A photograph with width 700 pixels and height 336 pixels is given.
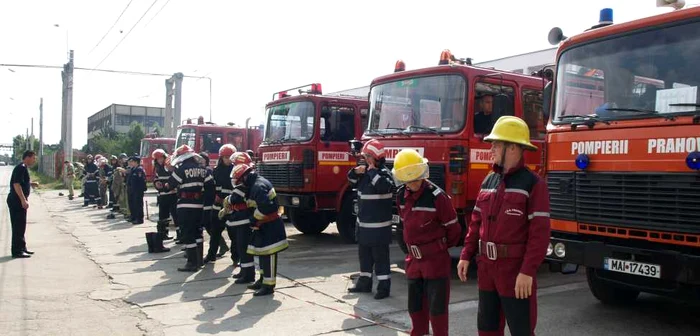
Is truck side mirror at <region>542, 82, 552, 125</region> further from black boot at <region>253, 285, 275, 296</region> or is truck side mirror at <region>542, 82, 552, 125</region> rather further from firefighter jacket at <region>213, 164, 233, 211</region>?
firefighter jacket at <region>213, 164, 233, 211</region>

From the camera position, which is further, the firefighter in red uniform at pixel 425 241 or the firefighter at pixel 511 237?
the firefighter in red uniform at pixel 425 241

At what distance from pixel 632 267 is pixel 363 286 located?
3082mm

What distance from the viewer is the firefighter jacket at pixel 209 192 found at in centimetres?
847

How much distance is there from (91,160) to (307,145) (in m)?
12.8

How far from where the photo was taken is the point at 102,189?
18578 mm

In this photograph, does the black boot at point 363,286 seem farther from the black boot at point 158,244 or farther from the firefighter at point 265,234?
the black boot at point 158,244

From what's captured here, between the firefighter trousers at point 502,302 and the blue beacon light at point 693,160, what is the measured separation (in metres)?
1.70

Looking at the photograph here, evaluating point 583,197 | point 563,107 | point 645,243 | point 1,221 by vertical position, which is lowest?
point 1,221

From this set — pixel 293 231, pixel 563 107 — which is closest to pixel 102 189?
pixel 293 231

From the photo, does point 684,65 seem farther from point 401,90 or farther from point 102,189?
point 102,189

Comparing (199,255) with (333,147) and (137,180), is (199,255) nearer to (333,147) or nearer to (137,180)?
(333,147)

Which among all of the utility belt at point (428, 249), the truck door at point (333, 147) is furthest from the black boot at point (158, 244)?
the utility belt at point (428, 249)

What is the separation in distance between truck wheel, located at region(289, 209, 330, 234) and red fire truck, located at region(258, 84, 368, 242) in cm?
96

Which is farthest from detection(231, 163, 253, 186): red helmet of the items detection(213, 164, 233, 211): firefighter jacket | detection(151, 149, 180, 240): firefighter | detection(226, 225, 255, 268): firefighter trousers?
detection(151, 149, 180, 240): firefighter
